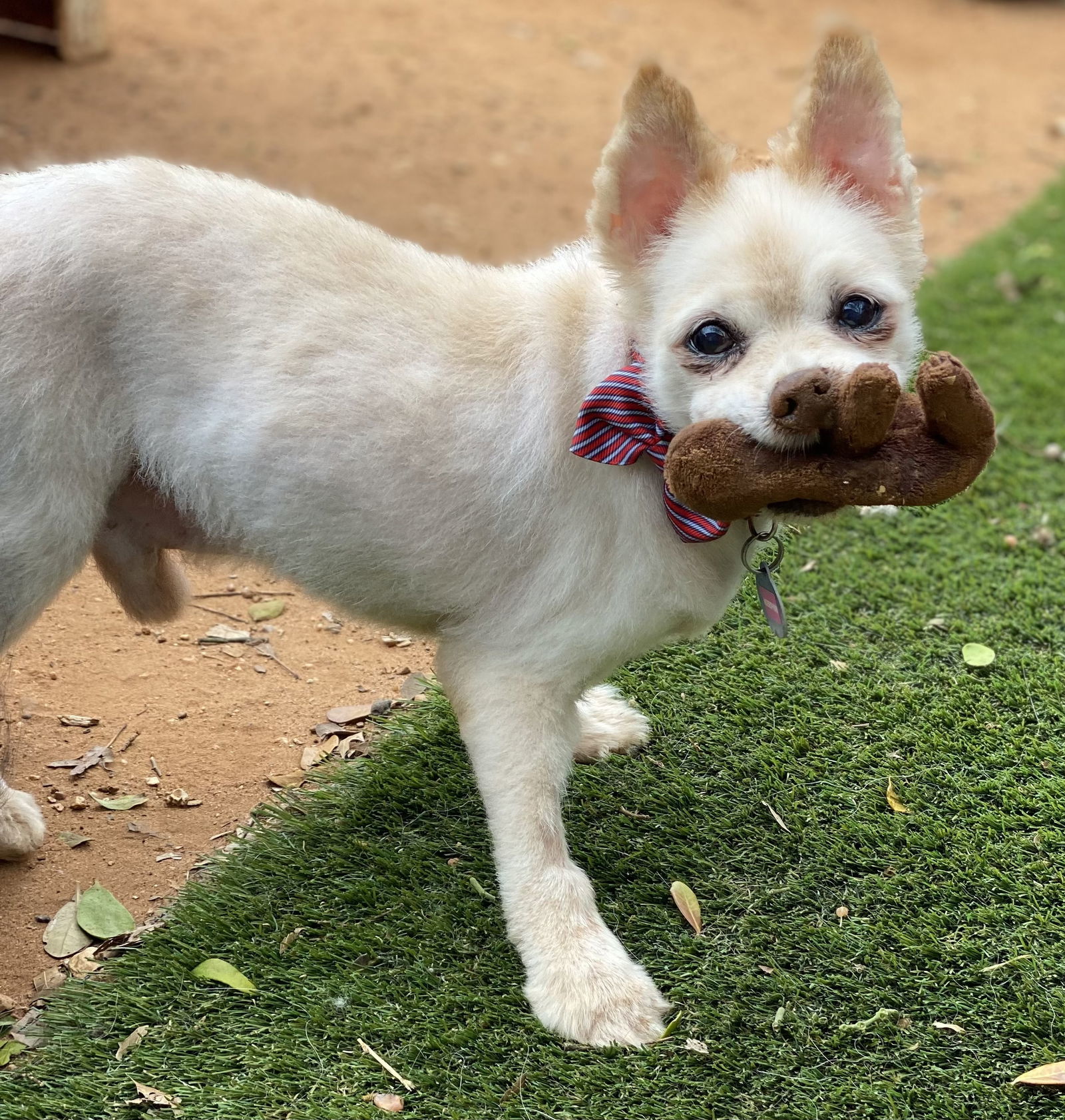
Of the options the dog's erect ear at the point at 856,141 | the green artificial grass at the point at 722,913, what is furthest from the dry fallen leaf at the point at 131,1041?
the dog's erect ear at the point at 856,141

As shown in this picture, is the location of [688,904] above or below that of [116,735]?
above

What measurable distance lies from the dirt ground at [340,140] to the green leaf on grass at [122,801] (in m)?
0.02

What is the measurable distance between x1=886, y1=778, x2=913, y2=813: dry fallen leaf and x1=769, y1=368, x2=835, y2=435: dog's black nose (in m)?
1.37

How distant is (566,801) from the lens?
11.3ft

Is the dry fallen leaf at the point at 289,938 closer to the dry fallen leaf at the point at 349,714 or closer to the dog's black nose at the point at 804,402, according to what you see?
the dry fallen leaf at the point at 349,714

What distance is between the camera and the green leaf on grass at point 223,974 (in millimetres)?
2891

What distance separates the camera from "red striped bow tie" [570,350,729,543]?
2.65 m

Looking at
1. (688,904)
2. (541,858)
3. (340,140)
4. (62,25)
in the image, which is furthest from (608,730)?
(62,25)

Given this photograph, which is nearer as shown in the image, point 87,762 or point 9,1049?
point 9,1049

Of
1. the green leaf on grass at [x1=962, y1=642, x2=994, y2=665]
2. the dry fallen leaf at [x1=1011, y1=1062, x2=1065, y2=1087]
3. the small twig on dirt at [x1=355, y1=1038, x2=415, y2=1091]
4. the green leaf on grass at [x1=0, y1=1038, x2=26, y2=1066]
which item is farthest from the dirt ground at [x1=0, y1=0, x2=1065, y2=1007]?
the dry fallen leaf at [x1=1011, y1=1062, x2=1065, y2=1087]

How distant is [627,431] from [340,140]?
5788 mm

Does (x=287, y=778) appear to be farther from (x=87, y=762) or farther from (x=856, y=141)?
(x=856, y=141)

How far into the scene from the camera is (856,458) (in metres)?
2.46

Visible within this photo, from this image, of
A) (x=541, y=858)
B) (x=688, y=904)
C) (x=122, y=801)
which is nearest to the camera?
(x=541, y=858)
